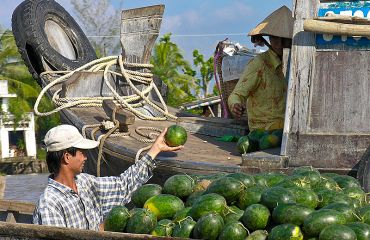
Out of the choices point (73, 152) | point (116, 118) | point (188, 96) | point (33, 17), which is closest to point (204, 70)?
point (188, 96)

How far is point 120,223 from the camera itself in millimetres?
3697

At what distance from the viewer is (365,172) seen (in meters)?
4.82

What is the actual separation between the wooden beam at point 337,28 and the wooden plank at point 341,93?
15 cm

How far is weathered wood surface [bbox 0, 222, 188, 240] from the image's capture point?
334 cm

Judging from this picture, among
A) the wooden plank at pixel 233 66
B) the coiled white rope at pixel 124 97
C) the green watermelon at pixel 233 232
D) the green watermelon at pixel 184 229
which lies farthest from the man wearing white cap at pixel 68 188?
the wooden plank at pixel 233 66

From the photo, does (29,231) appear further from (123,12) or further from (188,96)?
(188,96)

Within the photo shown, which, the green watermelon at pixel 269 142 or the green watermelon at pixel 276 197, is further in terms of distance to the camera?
the green watermelon at pixel 269 142

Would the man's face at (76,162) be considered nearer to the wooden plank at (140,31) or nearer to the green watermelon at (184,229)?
the green watermelon at (184,229)

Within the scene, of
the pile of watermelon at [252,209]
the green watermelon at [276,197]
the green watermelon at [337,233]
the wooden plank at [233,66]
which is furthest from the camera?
the wooden plank at [233,66]

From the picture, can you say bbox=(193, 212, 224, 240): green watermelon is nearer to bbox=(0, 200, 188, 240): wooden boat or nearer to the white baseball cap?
bbox=(0, 200, 188, 240): wooden boat

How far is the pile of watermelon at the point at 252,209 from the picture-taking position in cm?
325

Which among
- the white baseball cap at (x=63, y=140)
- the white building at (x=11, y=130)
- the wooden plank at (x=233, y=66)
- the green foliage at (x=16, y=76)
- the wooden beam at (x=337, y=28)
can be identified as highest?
the wooden beam at (x=337, y=28)

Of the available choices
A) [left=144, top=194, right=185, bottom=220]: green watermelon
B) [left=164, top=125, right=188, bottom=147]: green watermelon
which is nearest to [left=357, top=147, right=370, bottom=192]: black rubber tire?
[left=164, top=125, right=188, bottom=147]: green watermelon

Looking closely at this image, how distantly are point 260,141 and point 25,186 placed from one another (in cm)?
3604
